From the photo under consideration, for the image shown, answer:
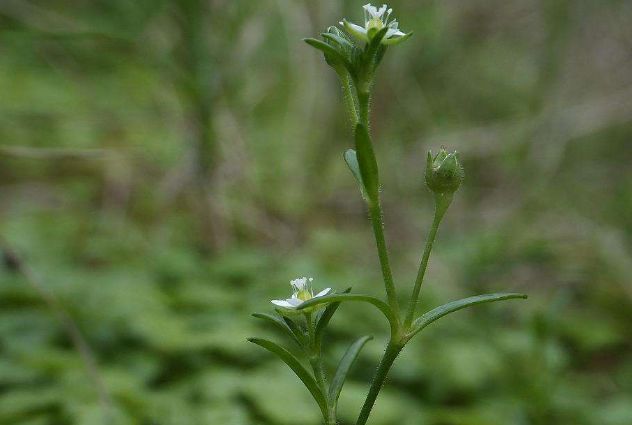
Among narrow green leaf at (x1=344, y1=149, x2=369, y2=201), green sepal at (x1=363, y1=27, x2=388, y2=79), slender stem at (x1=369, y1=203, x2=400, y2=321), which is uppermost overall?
green sepal at (x1=363, y1=27, x2=388, y2=79)

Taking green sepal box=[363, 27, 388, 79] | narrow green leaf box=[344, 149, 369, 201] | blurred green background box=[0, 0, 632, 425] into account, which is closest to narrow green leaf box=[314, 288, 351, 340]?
narrow green leaf box=[344, 149, 369, 201]

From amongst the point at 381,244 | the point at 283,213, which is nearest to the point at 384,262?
the point at 381,244

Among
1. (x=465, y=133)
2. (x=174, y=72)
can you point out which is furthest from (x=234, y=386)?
(x=465, y=133)

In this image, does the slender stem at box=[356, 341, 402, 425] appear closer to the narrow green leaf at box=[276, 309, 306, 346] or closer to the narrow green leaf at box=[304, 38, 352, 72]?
the narrow green leaf at box=[276, 309, 306, 346]

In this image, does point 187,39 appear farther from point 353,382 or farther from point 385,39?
point 385,39

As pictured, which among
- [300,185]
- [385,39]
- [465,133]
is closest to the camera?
[385,39]

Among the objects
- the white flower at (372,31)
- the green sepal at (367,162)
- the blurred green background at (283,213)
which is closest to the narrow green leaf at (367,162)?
the green sepal at (367,162)
